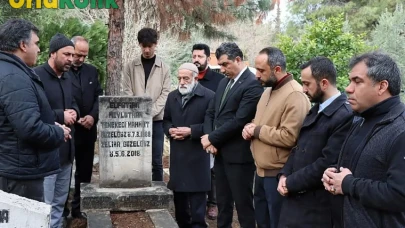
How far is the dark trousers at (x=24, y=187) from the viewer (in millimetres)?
3809

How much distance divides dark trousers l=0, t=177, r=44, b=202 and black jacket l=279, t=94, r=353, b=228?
191cm

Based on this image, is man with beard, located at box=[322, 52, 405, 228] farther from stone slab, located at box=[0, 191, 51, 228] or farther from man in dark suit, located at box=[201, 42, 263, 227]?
man in dark suit, located at box=[201, 42, 263, 227]

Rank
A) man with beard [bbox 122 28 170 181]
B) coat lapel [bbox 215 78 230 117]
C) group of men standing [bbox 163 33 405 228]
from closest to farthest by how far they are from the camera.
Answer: group of men standing [bbox 163 33 405 228] < coat lapel [bbox 215 78 230 117] < man with beard [bbox 122 28 170 181]

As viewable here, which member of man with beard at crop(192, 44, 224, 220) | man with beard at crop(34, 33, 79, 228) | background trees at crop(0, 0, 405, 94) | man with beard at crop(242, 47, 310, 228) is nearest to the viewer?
man with beard at crop(242, 47, 310, 228)

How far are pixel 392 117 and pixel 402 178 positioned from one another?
35cm

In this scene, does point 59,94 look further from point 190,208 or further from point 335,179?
point 335,179

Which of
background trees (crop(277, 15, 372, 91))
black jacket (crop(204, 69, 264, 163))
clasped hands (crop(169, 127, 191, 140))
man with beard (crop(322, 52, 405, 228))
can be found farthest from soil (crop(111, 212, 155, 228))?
background trees (crop(277, 15, 372, 91))

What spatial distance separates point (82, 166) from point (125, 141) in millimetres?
801

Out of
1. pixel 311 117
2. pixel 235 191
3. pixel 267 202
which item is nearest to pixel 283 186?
pixel 311 117

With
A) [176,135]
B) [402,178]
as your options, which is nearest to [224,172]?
[176,135]

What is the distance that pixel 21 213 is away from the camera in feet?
10.1

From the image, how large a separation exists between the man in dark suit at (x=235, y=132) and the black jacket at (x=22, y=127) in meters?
1.67

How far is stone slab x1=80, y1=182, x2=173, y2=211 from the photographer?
17.2 feet

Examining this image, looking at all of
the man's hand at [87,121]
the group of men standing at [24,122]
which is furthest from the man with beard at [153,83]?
the group of men standing at [24,122]
